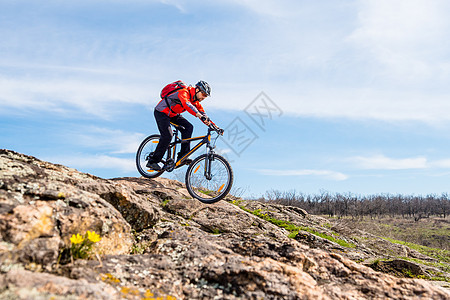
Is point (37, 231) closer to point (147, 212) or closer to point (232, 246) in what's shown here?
point (147, 212)

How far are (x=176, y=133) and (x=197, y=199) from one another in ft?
8.06

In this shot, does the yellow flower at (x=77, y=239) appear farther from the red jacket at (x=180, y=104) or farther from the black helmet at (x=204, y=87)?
the black helmet at (x=204, y=87)

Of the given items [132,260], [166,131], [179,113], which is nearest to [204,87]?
[179,113]

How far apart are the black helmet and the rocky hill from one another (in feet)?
14.6

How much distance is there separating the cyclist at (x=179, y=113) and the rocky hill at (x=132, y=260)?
12.8 ft

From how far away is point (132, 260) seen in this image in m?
3.38

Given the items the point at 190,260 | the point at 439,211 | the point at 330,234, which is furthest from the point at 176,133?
the point at 439,211

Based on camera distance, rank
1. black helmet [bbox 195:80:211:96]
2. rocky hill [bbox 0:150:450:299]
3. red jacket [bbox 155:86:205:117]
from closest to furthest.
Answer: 1. rocky hill [bbox 0:150:450:299]
2. red jacket [bbox 155:86:205:117]
3. black helmet [bbox 195:80:211:96]

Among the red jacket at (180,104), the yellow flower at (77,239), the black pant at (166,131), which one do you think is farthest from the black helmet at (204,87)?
the yellow flower at (77,239)

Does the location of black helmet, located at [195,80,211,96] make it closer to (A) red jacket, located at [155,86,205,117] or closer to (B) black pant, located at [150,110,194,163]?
(A) red jacket, located at [155,86,205,117]

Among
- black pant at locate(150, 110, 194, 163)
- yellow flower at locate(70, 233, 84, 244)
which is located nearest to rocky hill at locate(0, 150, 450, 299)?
yellow flower at locate(70, 233, 84, 244)

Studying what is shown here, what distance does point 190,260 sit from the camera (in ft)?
11.7

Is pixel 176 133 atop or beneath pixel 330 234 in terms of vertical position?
atop

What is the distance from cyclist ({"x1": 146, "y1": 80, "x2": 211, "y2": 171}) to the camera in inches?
329
